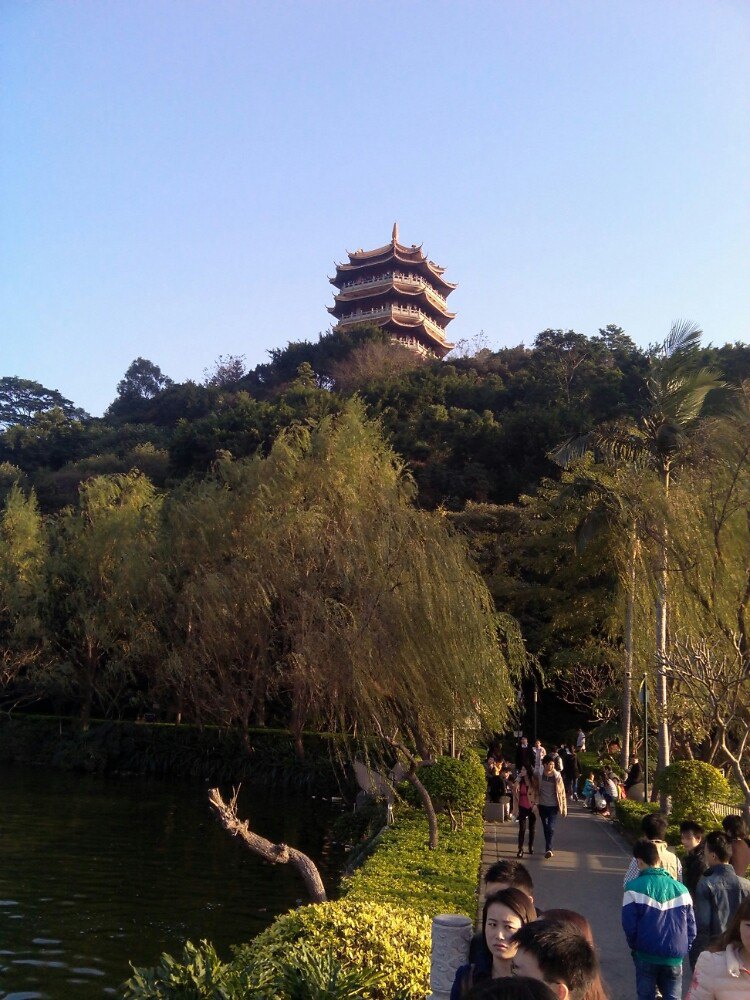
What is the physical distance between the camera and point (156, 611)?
910 inches

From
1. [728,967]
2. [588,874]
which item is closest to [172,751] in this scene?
[588,874]

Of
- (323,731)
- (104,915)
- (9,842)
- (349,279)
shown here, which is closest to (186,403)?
(349,279)

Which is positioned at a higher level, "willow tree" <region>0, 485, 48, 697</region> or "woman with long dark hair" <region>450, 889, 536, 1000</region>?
"willow tree" <region>0, 485, 48, 697</region>

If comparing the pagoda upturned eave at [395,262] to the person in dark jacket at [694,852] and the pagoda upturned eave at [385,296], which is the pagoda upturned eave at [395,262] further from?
the person in dark jacket at [694,852]

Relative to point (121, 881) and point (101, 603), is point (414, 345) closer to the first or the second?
point (101, 603)

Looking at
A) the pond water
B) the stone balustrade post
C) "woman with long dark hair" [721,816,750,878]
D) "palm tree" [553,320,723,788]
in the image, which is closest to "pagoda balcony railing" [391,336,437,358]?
the pond water

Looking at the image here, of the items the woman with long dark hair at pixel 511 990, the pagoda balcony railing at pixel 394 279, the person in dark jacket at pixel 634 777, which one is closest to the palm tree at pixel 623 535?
the person in dark jacket at pixel 634 777

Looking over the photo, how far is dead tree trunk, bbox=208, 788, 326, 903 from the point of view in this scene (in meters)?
6.54

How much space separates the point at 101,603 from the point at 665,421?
1695 cm

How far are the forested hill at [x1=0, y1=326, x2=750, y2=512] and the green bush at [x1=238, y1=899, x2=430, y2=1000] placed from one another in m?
22.1

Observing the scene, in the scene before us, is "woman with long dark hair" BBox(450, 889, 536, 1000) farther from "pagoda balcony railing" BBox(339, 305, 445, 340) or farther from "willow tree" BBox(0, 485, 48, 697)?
"pagoda balcony railing" BBox(339, 305, 445, 340)

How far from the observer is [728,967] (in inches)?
120

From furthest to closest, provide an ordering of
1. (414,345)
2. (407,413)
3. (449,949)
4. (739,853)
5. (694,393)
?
(414,345), (407,413), (694,393), (739,853), (449,949)

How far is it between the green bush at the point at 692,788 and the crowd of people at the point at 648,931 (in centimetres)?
589
